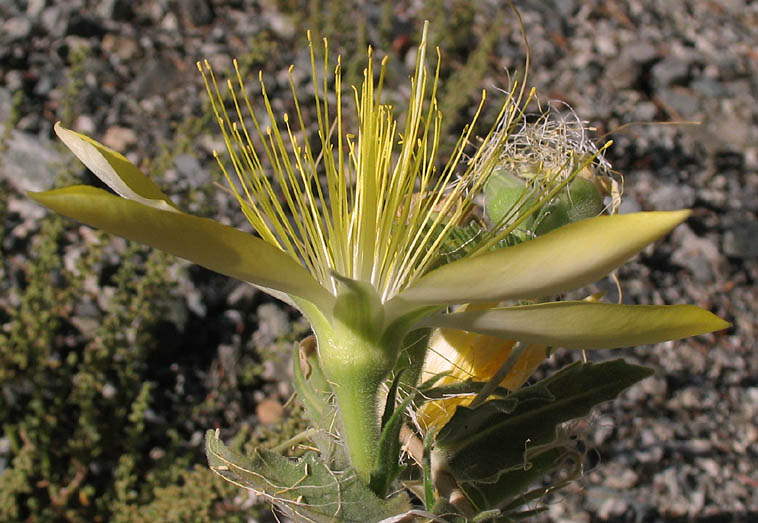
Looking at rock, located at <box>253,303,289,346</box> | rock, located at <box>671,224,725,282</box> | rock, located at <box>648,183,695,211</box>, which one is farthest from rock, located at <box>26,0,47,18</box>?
rock, located at <box>671,224,725,282</box>

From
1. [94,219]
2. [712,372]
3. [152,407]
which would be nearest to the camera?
[94,219]

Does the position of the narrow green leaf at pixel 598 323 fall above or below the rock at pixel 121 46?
above

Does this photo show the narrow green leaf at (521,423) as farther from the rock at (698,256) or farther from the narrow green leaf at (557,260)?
the rock at (698,256)

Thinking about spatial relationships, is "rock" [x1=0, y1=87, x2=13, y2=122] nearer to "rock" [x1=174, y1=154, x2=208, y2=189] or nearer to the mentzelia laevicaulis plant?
"rock" [x1=174, y1=154, x2=208, y2=189]

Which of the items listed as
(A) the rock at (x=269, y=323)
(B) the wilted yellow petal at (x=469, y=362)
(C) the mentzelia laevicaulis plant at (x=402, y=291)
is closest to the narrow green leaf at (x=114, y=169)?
(C) the mentzelia laevicaulis plant at (x=402, y=291)

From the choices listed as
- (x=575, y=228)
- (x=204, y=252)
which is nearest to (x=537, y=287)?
(x=575, y=228)

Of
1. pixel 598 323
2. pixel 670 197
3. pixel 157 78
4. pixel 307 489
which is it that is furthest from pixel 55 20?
pixel 598 323

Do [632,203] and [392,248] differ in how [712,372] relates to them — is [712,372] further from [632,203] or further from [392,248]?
[392,248]
